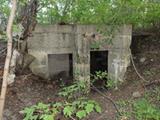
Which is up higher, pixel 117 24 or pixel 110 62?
pixel 117 24

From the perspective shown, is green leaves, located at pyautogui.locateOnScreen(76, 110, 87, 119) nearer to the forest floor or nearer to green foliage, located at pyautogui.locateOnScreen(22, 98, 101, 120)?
green foliage, located at pyautogui.locateOnScreen(22, 98, 101, 120)

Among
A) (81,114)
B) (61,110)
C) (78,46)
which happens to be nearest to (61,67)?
(78,46)

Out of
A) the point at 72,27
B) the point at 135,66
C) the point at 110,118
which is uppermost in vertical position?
the point at 72,27

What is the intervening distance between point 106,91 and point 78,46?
3.07 feet

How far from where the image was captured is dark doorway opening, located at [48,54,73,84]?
5.59m

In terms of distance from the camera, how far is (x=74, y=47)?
5391 millimetres

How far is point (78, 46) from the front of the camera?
5258mm

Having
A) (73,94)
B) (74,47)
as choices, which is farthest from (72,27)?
(73,94)

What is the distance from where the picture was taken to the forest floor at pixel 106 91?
14.5ft

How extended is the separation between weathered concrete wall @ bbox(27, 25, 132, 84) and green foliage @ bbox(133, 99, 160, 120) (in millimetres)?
1043

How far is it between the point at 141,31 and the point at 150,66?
3.89 feet

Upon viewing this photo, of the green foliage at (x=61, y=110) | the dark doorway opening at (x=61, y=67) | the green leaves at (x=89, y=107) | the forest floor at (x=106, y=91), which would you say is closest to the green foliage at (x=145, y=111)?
the forest floor at (x=106, y=91)

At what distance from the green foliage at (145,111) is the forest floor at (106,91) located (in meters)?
0.12

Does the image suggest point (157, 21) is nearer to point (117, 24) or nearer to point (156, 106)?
point (117, 24)
